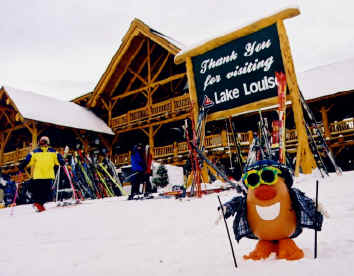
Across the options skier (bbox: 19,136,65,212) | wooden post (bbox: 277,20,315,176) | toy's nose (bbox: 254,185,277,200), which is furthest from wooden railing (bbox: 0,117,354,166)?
toy's nose (bbox: 254,185,277,200)

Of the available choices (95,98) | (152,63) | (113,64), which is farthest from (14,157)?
(152,63)

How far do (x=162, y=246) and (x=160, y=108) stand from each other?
42.0ft

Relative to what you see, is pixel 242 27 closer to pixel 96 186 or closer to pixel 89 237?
pixel 89 237

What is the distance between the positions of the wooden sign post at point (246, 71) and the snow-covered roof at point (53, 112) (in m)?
8.99

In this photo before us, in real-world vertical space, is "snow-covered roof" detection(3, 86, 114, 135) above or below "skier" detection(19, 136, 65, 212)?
above

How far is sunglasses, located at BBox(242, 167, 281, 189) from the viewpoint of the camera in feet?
5.49

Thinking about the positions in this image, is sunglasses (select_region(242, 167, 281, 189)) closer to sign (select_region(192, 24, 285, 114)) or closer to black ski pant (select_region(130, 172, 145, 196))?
sign (select_region(192, 24, 285, 114))

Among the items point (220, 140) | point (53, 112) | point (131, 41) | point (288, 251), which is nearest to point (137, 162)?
point (288, 251)

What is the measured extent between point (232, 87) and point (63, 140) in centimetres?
1398

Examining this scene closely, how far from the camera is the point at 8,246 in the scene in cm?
296

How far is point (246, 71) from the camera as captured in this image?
5824mm

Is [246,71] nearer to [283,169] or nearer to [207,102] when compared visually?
[207,102]

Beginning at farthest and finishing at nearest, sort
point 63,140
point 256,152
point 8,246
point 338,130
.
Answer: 1. point 63,140
2. point 338,130
3. point 256,152
4. point 8,246

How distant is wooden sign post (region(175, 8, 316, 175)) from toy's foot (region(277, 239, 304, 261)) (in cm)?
367
